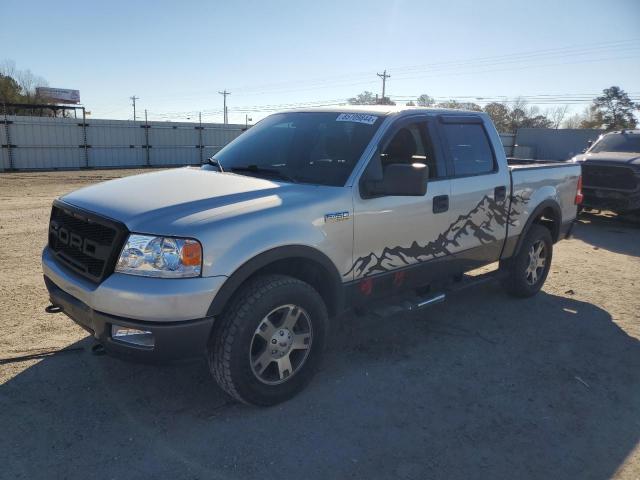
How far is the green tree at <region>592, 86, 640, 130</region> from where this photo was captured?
175ft

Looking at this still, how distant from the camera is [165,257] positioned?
9.21 ft

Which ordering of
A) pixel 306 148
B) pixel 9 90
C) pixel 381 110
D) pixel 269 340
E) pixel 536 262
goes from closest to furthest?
pixel 269 340 → pixel 306 148 → pixel 381 110 → pixel 536 262 → pixel 9 90

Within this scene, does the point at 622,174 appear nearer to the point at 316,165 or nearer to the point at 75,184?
the point at 316,165

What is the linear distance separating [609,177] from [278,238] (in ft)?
33.4

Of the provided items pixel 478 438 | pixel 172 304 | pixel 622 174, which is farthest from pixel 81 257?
pixel 622 174

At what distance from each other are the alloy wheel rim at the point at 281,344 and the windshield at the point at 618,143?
11263 mm

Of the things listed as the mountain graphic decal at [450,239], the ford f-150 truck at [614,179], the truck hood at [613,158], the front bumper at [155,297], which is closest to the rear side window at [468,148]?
the mountain graphic decal at [450,239]

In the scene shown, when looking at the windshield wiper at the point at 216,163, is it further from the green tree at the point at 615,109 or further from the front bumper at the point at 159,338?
the green tree at the point at 615,109

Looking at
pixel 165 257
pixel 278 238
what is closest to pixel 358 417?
pixel 278 238

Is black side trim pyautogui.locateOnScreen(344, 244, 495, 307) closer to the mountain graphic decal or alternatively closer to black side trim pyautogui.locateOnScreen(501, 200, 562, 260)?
the mountain graphic decal

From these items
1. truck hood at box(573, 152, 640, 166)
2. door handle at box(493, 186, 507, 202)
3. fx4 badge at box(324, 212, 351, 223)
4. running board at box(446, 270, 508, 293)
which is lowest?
running board at box(446, 270, 508, 293)

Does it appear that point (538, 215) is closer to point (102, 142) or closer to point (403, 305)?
point (403, 305)

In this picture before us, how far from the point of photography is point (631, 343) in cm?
464

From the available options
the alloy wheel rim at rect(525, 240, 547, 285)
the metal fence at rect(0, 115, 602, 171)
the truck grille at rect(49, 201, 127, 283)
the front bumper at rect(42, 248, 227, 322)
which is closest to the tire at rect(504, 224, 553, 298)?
the alloy wheel rim at rect(525, 240, 547, 285)
